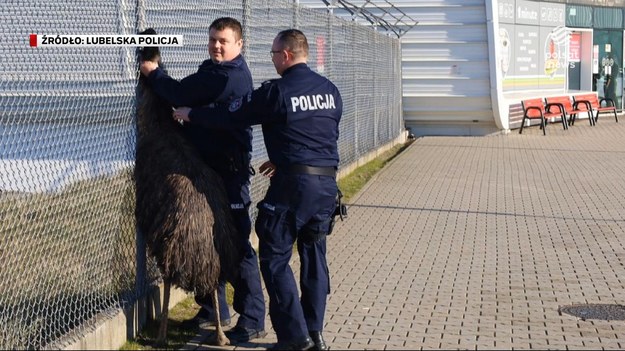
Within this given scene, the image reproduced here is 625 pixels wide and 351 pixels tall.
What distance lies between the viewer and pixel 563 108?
89.5 ft

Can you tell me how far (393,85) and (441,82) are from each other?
2.92m

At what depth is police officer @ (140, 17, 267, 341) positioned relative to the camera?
20.4 feet

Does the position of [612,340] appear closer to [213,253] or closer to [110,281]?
[213,253]

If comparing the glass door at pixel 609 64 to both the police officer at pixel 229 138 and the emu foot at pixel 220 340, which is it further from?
the emu foot at pixel 220 340

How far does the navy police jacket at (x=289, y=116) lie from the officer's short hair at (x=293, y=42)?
0.26 ft

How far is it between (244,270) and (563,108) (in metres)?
21.8

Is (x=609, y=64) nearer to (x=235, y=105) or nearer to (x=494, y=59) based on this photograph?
(x=494, y=59)

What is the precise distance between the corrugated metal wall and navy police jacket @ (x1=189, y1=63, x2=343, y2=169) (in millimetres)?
18602

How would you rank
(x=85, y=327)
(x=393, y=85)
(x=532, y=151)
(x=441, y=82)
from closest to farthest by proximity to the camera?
(x=85, y=327), (x=532, y=151), (x=393, y=85), (x=441, y=82)

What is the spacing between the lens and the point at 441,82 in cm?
2531

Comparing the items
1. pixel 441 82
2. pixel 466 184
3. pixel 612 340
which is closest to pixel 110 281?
pixel 612 340

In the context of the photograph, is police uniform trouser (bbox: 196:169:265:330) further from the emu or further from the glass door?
the glass door

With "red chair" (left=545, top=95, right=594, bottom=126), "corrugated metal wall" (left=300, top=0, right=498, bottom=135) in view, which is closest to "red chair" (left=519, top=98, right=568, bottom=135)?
"red chair" (left=545, top=95, right=594, bottom=126)

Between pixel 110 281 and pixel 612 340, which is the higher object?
pixel 110 281
